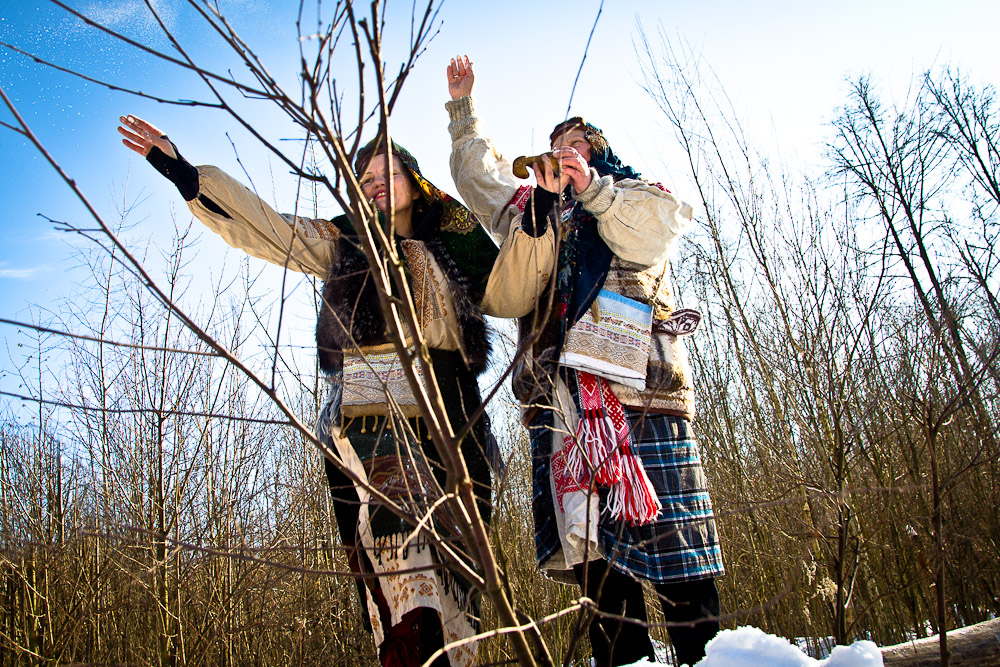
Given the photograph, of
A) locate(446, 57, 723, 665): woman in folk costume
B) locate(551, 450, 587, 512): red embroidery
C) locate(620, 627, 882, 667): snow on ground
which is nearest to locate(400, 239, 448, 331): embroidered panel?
locate(446, 57, 723, 665): woman in folk costume

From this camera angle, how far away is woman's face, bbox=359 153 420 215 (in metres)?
2.35

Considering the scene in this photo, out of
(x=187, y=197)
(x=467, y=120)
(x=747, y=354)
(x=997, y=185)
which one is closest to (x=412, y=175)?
(x=467, y=120)

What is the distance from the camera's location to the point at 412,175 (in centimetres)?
260

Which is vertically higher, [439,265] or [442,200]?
[442,200]

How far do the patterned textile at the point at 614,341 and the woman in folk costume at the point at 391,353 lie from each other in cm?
38

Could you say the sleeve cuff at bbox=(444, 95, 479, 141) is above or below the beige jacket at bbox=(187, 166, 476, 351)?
above

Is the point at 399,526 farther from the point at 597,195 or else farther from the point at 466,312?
the point at 597,195

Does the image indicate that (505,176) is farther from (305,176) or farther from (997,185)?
(997,185)

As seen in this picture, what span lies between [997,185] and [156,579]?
11142 millimetres

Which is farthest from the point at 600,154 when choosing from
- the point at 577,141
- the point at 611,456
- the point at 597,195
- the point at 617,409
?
the point at 611,456

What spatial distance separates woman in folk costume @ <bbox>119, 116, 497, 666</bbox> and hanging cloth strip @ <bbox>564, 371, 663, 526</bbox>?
343mm

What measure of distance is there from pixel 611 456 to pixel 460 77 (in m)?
1.62

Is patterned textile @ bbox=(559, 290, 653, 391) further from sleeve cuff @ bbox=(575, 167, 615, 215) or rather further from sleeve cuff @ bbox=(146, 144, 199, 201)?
sleeve cuff @ bbox=(146, 144, 199, 201)

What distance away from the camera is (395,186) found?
2.49 meters
